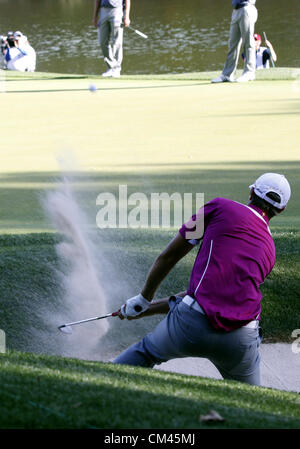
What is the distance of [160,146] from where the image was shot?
24.8ft

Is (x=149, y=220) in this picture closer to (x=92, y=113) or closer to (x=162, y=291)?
(x=162, y=291)

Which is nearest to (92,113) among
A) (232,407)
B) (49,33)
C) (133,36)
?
(232,407)

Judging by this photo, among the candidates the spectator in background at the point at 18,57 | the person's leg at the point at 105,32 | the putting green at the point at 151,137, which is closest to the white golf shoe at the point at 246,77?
the putting green at the point at 151,137

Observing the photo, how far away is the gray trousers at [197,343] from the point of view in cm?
324

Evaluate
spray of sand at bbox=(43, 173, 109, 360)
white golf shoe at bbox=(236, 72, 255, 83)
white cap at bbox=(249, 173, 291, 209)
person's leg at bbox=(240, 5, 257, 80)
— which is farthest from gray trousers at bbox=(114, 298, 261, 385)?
person's leg at bbox=(240, 5, 257, 80)

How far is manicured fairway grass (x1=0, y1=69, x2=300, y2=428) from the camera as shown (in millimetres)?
2668

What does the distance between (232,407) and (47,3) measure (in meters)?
44.4

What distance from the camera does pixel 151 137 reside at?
788 centimetres

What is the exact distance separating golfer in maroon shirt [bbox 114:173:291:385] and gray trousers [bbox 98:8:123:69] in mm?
11270

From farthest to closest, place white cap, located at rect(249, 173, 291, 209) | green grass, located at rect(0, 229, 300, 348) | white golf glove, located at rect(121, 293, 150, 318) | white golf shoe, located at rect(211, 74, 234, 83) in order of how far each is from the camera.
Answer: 1. white golf shoe, located at rect(211, 74, 234, 83)
2. green grass, located at rect(0, 229, 300, 348)
3. white golf glove, located at rect(121, 293, 150, 318)
4. white cap, located at rect(249, 173, 291, 209)

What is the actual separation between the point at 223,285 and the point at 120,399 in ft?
2.59

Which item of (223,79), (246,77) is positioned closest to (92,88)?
(223,79)

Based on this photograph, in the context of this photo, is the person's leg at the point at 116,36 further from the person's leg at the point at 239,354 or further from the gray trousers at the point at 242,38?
the person's leg at the point at 239,354

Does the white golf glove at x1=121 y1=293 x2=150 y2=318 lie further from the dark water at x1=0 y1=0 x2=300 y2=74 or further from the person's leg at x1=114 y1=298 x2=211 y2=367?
the dark water at x1=0 y1=0 x2=300 y2=74
